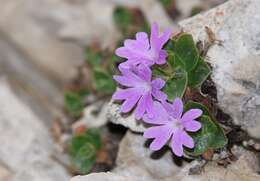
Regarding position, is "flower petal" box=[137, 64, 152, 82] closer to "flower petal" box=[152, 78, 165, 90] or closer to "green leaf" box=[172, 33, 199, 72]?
"flower petal" box=[152, 78, 165, 90]

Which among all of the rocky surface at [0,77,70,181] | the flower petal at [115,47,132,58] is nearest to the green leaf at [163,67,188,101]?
the flower petal at [115,47,132,58]

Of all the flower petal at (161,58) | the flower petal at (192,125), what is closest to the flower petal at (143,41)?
the flower petal at (161,58)

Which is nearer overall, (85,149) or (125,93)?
(125,93)

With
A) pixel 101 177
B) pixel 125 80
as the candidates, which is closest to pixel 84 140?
pixel 101 177

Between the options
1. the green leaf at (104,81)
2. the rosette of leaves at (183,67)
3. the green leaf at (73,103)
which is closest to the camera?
the rosette of leaves at (183,67)

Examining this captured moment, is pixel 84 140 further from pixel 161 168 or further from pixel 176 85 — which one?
pixel 176 85

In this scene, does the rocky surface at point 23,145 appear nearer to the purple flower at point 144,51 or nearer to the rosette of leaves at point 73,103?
the rosette of leaves at point 73,103

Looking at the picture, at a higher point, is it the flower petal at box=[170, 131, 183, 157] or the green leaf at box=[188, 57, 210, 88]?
the green leaf at box=[188, 57, 210, 88]
